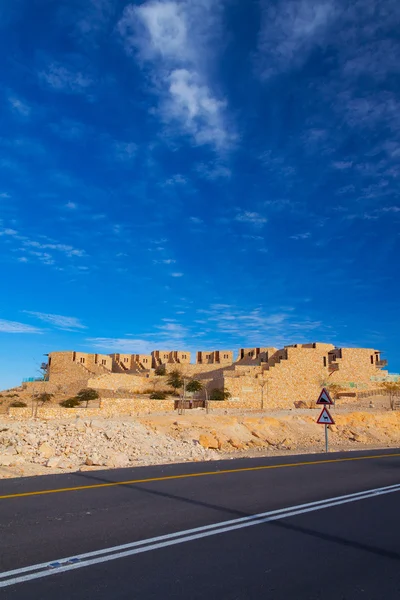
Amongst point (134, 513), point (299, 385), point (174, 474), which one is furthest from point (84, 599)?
point (299, 385)

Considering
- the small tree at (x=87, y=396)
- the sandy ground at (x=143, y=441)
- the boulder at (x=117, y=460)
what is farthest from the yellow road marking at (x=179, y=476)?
the small tree at (x=87, y=396)

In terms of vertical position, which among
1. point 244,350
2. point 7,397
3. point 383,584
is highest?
point 244,350

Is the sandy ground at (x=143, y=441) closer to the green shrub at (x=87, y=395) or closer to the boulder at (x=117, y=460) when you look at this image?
the boulder at (x=117, y=460)

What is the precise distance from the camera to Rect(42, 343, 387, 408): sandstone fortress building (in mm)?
60719

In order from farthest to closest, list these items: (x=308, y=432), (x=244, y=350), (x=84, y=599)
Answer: (x=244, y=350) → (x=308, y=432) → (x=84, y=599)

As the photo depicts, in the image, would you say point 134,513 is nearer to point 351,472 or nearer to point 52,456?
point 351,472

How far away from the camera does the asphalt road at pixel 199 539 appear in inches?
177

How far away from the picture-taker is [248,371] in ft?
217

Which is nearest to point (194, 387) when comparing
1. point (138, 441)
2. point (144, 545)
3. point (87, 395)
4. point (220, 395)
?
point (220, 395)

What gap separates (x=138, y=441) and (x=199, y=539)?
1366 centimetres

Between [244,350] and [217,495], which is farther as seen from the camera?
[244,350]

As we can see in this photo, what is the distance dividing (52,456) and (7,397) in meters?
51.5

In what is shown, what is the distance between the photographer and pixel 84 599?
4.17 m

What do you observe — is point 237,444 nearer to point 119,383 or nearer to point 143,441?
point 143,441
